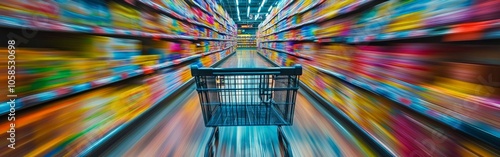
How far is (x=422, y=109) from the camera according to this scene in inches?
39.6

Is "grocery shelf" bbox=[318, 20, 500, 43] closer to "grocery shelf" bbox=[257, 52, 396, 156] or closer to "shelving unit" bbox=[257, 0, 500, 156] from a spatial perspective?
"shelving unit" bbox=[257, 0, 500, 156]

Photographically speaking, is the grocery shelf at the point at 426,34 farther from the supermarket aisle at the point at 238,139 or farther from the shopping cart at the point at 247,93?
the supermarket aisle at the point at 238,139

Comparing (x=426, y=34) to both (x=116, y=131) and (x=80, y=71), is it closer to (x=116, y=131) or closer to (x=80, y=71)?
(x=80, y=71)

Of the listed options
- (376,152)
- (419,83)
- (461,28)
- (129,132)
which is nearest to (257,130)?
(376,152)

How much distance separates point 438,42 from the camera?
1005 millimetres

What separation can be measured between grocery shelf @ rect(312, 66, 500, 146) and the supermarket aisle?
426 mm

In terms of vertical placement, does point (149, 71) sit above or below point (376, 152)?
above

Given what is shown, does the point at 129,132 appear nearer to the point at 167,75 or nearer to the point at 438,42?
the point at 167,75

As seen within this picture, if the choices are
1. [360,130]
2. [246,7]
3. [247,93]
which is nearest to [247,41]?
[246,7]

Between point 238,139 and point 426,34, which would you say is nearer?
point 426,34

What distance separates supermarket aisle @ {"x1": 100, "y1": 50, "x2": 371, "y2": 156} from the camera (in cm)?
152

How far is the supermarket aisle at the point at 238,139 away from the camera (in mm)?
1521

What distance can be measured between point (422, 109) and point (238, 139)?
118cm

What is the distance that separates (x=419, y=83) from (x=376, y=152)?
1.91 ft
